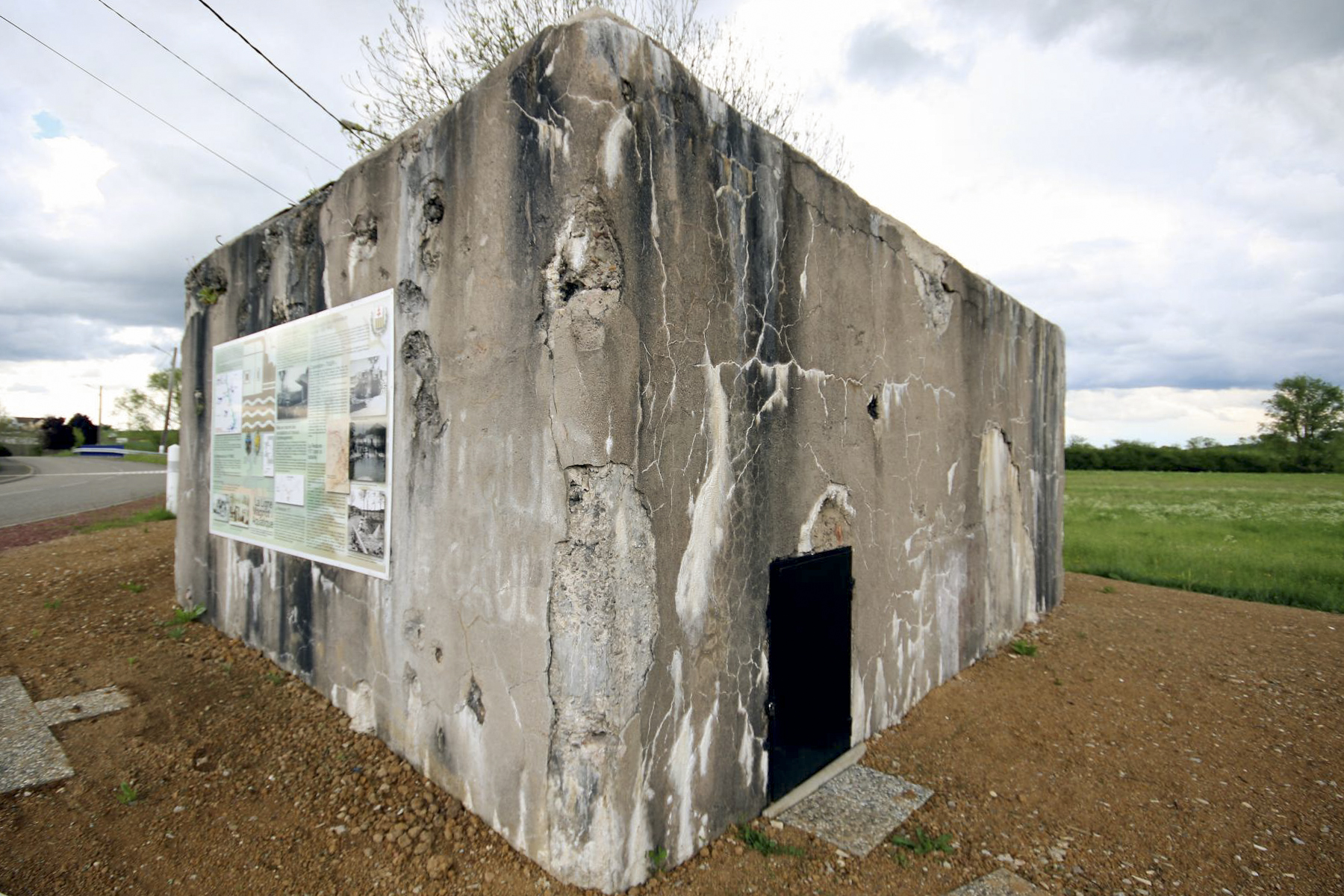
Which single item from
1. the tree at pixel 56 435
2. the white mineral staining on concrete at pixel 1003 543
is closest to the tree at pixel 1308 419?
the white mineral staining on concrete at pixel 1003 543

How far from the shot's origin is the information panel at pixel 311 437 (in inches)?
128

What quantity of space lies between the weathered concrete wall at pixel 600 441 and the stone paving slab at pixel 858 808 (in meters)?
0.33

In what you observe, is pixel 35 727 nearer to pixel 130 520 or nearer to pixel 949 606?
pixel 949 606

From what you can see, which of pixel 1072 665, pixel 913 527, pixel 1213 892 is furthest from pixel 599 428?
pixel 1072 665

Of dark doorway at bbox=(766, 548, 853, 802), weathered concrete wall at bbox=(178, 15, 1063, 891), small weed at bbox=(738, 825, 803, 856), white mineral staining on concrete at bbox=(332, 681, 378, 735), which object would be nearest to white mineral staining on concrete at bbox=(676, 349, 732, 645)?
weathered concrete wall at bbox=(178, 15, 1063, 891)

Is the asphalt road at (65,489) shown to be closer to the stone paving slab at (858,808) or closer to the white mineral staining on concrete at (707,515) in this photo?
the white mineral staining on concrete at (707,515)

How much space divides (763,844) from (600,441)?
73.8 inches

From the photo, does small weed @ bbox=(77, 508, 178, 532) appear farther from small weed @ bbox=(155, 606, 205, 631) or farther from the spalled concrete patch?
the spalled concrete patch

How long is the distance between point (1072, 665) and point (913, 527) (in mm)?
2366

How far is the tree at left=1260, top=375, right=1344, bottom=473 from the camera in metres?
37.2

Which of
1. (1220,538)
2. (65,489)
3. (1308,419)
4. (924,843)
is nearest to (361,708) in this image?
(924,843)

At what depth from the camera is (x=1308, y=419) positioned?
38688 mm

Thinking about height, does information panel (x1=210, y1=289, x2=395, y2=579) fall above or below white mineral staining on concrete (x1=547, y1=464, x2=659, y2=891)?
above

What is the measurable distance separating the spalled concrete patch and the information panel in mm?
1143
